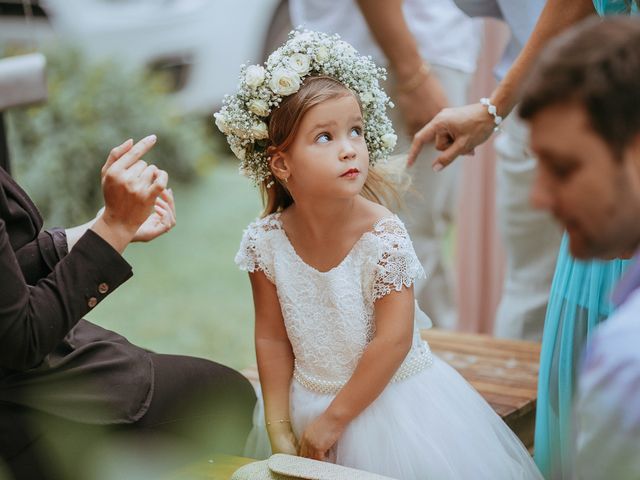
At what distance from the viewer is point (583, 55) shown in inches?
56.4

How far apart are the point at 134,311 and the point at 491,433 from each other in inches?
139

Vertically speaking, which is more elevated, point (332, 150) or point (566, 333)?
point (332, 150)

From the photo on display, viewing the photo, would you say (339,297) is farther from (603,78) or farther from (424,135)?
(603,78)

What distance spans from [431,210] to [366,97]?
138 centimetres

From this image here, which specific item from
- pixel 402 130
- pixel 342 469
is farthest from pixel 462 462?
pixel 402 130

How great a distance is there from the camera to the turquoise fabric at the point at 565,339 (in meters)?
2.26

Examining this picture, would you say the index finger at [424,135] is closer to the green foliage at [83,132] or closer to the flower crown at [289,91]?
the flower crown at [289,91]

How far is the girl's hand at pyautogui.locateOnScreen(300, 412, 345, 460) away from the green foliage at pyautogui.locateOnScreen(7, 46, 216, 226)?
4.58 metres

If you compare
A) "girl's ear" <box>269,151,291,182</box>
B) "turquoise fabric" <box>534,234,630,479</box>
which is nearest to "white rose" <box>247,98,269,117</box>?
"girl's ear" <box>269,151,291,182</box>

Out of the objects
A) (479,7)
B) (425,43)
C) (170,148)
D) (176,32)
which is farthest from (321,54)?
(176,32)

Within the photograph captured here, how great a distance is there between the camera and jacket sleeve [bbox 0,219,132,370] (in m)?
1.94

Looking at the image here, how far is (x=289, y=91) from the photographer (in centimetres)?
234

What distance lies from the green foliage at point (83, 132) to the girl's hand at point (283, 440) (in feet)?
14.6

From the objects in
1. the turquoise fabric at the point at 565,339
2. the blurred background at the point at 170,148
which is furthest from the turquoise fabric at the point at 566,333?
the blurred background at the point at 170,148
